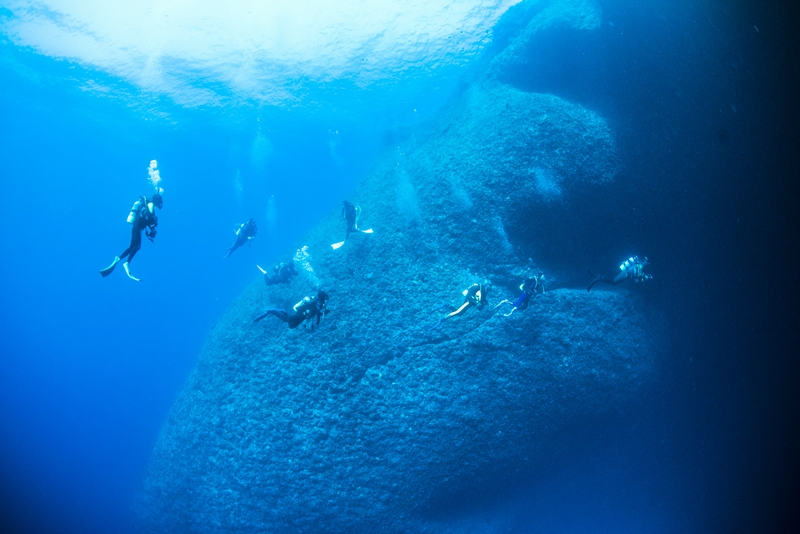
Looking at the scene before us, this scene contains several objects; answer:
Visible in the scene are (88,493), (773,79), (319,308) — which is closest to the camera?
(319,308)

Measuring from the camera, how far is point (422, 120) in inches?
582

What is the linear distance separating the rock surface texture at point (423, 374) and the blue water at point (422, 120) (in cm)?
100

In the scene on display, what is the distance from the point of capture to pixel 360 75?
23.0 m

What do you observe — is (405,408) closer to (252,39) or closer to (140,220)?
(140,220)

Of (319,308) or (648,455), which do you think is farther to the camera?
(648,455)

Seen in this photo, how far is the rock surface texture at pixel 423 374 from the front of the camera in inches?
253

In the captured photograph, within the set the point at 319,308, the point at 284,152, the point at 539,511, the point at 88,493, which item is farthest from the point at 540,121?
the point at 284,152

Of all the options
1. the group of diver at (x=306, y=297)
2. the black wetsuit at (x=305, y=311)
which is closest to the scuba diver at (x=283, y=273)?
the group of diver at (x=306, y=297)

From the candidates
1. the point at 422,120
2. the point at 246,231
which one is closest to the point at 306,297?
the point at 246,231

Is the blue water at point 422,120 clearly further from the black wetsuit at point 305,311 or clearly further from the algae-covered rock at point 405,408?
the black wetsuit at point 305,311

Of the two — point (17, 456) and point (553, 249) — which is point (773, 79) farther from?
point (17, 456)

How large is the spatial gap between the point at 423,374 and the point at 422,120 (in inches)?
457

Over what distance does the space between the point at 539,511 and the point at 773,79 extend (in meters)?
8.92

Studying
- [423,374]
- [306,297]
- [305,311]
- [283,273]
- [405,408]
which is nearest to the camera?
[305,311]
